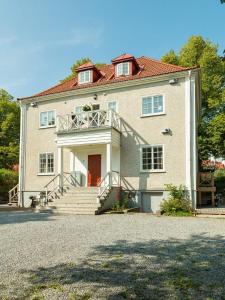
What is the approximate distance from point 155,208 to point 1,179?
42.3 ft

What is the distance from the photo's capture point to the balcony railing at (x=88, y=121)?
18.3 meters

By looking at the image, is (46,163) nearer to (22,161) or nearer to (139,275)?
(22,161)

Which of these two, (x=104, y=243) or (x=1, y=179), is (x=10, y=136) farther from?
(x=104, y=243)

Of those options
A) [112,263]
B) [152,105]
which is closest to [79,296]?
[112,263]

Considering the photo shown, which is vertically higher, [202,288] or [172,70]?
[172,70]

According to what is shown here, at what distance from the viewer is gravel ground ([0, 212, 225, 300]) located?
15.7ft

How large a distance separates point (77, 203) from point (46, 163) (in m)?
5.59

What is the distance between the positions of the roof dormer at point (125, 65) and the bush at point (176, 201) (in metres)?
7.78

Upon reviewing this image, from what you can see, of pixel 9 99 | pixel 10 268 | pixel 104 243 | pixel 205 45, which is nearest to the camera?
pixel 10 268

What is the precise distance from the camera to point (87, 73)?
21391 millimetres

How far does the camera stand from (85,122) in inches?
750

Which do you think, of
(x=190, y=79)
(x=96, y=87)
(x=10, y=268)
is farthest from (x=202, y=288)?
(x=96, y=87)

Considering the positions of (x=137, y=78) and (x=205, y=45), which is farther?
(x=205, y=45)

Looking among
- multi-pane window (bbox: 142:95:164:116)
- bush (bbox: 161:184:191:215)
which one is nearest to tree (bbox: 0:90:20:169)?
multi-pane window (bbox: 142:95:164:116)
